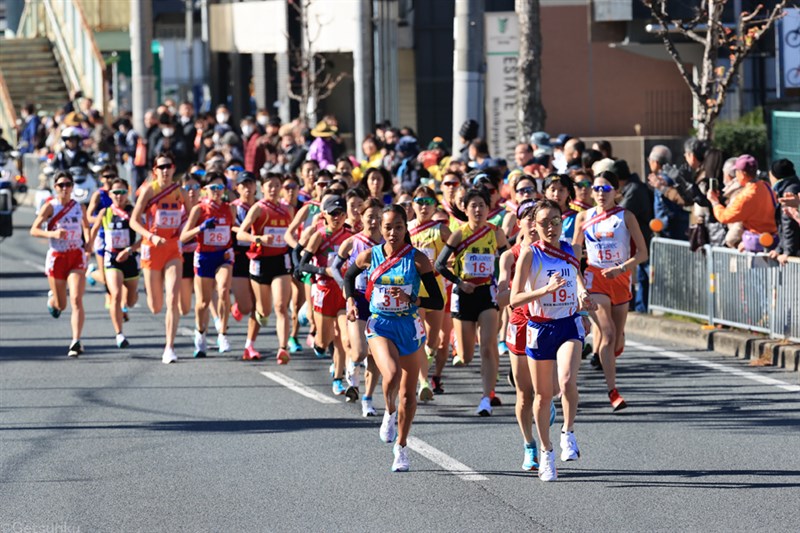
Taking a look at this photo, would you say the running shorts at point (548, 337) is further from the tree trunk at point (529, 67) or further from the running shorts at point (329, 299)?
the tree trunk at point (529, 67)

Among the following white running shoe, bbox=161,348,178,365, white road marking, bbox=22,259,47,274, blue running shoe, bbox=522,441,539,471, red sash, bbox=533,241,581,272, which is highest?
red sash, bbox=533,241,581,272

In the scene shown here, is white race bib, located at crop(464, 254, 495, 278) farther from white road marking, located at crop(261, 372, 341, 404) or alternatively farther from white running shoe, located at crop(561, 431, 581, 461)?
white running shoe, located at crop(561, 431, 581, 461)

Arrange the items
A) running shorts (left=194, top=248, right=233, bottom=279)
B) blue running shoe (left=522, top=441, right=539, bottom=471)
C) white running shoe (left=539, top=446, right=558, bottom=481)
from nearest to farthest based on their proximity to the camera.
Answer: white running shoe (left=539, top=446, right=558, bottom=481) < blue running shoe (left=522, top=441, right=539, bottom=471) < running shorts (left=194, top=248, right=233, bottom=279)

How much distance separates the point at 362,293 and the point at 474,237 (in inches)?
43.2

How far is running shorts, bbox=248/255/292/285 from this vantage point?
653 inches

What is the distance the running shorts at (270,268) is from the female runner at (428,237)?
2.32 metres

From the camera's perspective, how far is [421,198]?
14.0 metres

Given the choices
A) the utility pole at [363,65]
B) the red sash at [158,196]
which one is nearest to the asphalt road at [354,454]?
the red sash at [158,196]

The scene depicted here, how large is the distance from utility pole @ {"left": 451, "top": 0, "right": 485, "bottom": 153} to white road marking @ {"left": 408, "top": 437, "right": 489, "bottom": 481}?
32.5 feet

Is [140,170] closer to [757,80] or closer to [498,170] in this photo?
[757,80]

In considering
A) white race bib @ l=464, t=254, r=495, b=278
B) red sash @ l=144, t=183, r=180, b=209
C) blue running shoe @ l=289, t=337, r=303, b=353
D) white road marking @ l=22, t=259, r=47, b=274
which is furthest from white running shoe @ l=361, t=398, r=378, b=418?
white road marking @ l=22, t=259, r=47, b=274

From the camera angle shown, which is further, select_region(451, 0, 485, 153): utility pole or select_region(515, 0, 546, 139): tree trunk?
select_region(515, 0, 546, 139): tree trunk

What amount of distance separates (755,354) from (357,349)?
437cm

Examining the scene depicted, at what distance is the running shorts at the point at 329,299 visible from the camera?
14.6 metres
